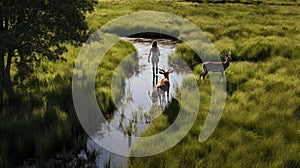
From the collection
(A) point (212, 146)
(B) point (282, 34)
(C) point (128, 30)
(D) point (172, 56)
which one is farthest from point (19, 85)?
(B) point (282, 34)

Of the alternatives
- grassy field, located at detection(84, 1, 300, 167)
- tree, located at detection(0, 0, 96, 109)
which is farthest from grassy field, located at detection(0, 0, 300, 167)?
tree, located at detection(0, 0, 96, 109)

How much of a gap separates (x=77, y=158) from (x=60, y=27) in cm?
489

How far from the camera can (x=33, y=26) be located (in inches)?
386

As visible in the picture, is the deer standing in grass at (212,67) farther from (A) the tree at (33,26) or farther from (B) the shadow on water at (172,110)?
(A) the tree at (33,26)

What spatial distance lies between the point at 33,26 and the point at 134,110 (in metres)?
3.94

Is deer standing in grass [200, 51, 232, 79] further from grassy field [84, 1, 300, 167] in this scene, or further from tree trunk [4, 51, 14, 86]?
tree trunk [4, 51, 14, 86]

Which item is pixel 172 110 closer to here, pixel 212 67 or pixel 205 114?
pixel 205 114

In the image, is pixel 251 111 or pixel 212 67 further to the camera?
pixel 212 67

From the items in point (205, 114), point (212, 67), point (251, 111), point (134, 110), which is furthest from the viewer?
point (212, 67)

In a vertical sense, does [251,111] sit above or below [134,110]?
above

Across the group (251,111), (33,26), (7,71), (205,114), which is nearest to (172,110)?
(205,114)

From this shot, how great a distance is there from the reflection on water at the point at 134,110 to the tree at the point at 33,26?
267cm

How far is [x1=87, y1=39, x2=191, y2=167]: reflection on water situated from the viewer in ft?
25.1

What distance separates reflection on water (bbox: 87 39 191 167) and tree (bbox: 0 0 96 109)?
8.75 ft
